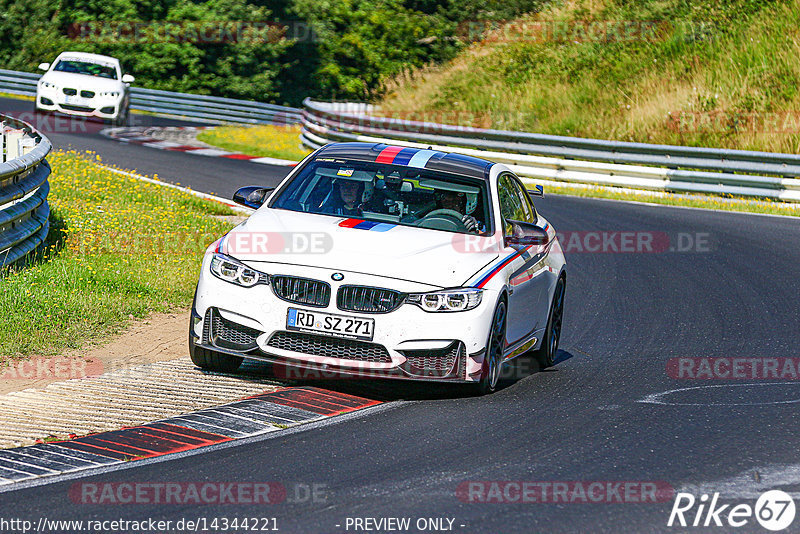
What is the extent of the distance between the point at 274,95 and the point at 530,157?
2493 cm

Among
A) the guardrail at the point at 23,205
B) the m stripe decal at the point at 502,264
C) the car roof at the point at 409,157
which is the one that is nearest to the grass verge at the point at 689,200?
the guardrail at the point at 23,205

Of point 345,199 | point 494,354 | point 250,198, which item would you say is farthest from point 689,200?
point 494,354

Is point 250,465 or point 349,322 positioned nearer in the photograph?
point 250,465

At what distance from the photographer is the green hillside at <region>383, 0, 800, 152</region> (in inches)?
1102

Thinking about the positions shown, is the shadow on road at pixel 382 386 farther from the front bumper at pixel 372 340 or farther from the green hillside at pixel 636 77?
the green hillside at pixel 636 77

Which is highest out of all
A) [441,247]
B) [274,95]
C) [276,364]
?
[441,247]

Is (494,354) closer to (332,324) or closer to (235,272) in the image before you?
(332,324)

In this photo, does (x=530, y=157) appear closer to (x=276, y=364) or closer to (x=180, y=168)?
(x=180, y=168)

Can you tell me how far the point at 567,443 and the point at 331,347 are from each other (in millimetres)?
1702

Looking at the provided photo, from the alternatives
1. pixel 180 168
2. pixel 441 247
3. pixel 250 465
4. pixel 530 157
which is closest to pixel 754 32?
pixel 530 157

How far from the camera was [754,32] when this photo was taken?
32469 mm

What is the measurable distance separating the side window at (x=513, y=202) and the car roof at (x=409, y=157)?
0.67 feet

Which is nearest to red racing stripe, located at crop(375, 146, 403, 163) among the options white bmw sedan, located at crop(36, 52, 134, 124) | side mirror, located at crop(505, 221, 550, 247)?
side mirror, located at crop(505, 221, 550, 247)

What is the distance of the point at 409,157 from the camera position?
9305mm
